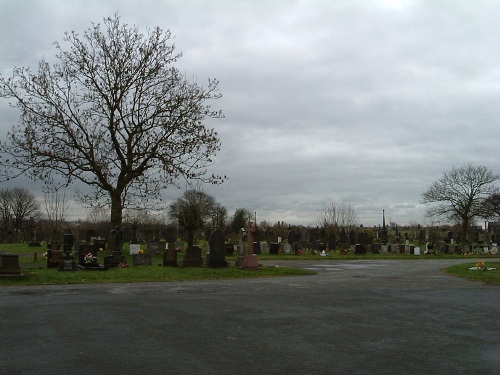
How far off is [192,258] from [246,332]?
14.3m

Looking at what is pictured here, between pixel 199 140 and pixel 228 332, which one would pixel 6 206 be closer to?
pixel 199 140

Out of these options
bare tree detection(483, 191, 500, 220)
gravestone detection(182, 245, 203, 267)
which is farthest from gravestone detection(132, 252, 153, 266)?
bare tree detection(483, 191, 500, 220)

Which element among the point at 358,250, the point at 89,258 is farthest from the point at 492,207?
the point at 89,258

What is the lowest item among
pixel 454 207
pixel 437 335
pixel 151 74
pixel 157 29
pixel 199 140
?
pixel 437 335

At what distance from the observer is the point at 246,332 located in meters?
8.13

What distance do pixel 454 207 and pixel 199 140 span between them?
35084 mm

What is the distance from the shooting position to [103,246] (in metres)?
29.1

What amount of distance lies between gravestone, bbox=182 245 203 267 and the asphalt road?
810 centimetres

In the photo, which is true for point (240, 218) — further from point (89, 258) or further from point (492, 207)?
point (89, 258)

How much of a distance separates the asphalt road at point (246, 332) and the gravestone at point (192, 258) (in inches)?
319

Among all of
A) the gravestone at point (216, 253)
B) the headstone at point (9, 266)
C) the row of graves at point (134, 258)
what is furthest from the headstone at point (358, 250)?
the headstone at point (9, 266)

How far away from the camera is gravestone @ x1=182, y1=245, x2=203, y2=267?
22078 millimetres

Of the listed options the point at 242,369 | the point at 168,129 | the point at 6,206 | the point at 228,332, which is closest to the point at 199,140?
the point at 168,129

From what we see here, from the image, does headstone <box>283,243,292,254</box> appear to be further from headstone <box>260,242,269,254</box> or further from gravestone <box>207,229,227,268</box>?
gravestone <box>207,229,227,268</box>
